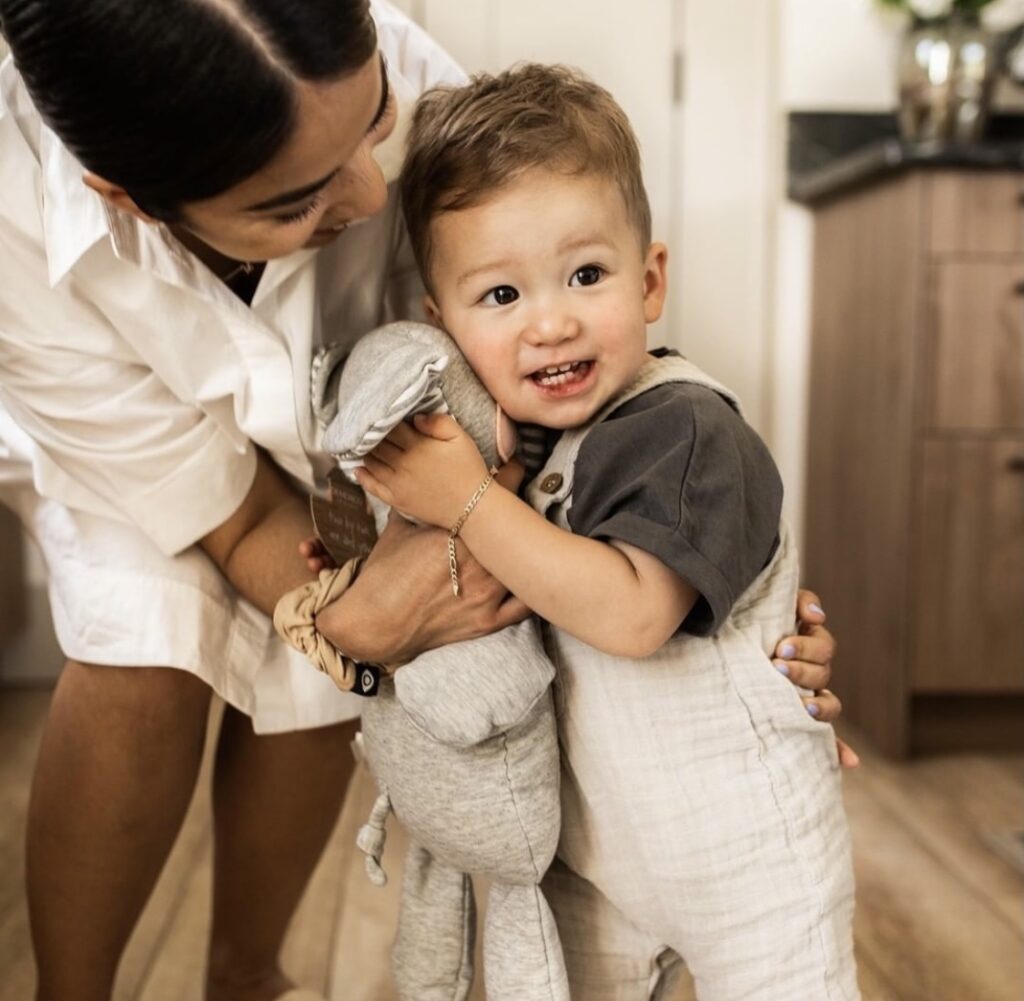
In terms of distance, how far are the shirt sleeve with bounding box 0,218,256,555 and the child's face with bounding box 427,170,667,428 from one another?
26cm

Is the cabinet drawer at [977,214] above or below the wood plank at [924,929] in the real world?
above

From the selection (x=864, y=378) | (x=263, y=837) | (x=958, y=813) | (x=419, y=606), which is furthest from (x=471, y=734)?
(x=864, y=378)

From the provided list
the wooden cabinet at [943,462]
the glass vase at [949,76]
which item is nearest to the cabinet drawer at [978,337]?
the wooden cabinet at [943,462]

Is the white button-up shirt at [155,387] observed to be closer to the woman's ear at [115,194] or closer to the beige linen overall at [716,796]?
the woman's ear at [115,194]

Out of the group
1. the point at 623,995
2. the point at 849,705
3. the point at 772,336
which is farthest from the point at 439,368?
the point at 772,336

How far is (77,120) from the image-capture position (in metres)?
0.64

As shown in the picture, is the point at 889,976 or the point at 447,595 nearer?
the point at 447,595

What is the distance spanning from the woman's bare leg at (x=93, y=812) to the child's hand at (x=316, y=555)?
0.15 meters

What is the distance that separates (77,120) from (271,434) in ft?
0.99

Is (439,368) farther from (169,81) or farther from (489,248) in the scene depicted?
(169,81)

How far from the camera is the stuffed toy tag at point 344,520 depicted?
2.84 feet

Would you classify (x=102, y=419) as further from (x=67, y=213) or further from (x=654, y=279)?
(x=654, y=279)

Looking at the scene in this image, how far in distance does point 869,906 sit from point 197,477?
946 mm

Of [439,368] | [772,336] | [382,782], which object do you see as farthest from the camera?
[772,336]
